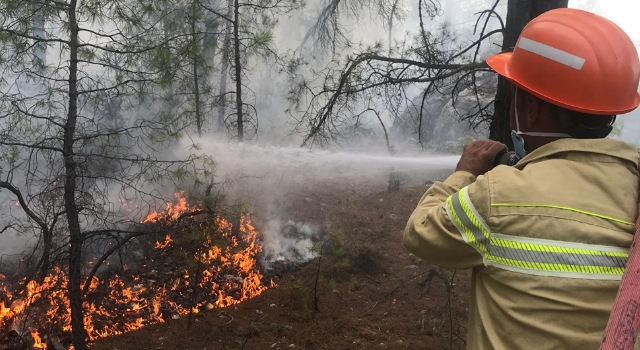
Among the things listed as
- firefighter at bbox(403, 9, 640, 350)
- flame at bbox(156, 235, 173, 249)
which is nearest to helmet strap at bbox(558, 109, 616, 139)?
firefighter at bbox(403, 9, 640, 350)

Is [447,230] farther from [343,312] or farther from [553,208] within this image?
[343,312]

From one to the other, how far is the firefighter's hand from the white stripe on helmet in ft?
1.27

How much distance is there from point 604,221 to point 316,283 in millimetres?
4993

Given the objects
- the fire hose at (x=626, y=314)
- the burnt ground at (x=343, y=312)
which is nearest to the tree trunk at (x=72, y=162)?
the burnt ground at (x=343, y=312)

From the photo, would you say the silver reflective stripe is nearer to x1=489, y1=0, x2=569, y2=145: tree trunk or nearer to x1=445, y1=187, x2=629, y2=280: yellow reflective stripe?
x1=445, y1=187, x2=629, y2=280: yellow reflective stripe

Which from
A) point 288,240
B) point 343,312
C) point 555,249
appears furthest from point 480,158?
point 288,240

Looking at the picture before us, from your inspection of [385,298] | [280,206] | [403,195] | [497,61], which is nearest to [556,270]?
[497,61]

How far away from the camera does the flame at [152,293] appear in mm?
5316

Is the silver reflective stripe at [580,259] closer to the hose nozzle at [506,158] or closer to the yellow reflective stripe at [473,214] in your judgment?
the yellow reflective stripe at [473,214]

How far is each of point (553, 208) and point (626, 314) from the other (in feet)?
1.07

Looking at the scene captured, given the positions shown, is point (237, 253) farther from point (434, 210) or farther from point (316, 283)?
point (434, 210)

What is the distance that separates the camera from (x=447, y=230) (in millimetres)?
1390

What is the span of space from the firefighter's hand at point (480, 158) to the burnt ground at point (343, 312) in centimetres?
262

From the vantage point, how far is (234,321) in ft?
19.2
